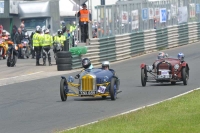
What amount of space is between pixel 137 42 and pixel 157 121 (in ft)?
70.7

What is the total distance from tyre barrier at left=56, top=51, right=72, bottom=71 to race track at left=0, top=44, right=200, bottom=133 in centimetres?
247

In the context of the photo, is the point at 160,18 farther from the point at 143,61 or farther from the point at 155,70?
the point at 155,70

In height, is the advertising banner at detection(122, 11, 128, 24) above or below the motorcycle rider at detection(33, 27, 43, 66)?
above

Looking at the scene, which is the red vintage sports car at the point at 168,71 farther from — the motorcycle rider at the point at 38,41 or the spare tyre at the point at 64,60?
the motorcycle rider at the point at 38,41

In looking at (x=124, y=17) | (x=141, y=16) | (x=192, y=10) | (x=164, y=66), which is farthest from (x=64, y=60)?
(x=192, y=10)

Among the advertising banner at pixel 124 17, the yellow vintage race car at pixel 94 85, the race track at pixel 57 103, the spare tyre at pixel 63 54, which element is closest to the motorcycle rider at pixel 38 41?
the spare tyre at pixel 63 54

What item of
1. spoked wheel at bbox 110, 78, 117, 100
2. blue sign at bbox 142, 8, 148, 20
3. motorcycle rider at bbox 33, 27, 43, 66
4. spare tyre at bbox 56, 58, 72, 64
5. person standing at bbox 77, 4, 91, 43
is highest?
blue sign at bbox 142, 8, 148, 20

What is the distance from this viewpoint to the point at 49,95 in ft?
56.2

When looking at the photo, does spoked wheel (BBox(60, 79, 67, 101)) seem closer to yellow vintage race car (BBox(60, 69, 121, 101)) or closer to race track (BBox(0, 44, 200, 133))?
yellow vintage race car (BBox(60, 69, 121, 101))

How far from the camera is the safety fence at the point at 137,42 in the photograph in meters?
27.8

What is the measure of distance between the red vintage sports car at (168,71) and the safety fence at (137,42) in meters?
7.73

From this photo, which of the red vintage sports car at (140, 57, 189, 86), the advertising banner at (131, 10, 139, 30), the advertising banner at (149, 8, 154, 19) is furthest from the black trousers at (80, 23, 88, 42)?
the red vintage sports car at (140, 57, 189, 86)

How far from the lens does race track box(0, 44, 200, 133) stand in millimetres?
11773

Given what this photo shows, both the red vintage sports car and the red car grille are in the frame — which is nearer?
the red vintage sports car
